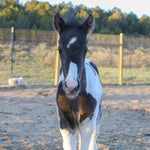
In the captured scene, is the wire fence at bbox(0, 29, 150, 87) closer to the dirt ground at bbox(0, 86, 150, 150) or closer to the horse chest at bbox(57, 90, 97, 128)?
Result: the dirt ground at bbox(0, 86, 150, 150)

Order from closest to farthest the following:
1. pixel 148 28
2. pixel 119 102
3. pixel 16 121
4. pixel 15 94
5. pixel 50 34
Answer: pixel 16 121 → pixel 119 102 → pixel 15 94 → pixel 50 34 → pixel 148 28

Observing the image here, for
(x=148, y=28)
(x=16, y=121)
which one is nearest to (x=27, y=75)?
(x=16, y=121)

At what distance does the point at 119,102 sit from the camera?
792cm

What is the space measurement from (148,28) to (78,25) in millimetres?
24304

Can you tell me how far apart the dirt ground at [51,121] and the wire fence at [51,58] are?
9.06ft

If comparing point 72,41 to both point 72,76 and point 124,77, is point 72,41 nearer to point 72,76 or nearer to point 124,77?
point 72,76

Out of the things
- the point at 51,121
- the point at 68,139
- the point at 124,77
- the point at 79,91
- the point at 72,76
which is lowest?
the point at 51,121

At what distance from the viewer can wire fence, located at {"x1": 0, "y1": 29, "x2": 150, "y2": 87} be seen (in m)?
10.9

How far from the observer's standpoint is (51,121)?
223 inches

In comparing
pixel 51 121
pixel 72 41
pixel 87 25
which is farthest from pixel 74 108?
pixel 51 121

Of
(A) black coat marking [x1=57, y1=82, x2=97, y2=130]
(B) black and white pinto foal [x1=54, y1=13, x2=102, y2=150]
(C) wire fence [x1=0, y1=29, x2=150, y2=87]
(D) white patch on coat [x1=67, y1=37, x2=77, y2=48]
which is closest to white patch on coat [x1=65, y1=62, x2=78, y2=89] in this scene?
(B) black and white pinto foal [x1=54, y1=13, x2=102, y2=150]

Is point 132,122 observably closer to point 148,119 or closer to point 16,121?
point 148,119

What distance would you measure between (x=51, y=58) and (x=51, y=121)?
1075cm

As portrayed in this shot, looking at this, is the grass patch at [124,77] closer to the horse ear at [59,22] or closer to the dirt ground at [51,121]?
the dirt ground at [51,121]
